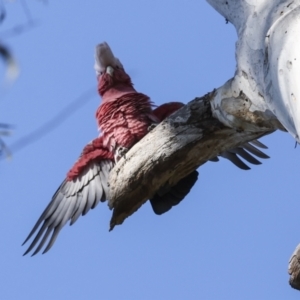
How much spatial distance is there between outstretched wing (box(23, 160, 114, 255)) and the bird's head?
75 cm

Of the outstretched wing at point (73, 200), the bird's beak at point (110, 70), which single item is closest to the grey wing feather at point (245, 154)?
the outstretched wing at point (73, 200)

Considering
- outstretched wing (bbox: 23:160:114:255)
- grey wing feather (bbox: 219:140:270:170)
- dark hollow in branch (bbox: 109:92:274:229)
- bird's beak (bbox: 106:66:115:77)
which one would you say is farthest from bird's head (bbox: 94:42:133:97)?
dark hollow in branch (bbox: 109:92:274:229)

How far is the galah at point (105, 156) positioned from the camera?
5195 mm

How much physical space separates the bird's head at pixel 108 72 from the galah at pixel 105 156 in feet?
0.28

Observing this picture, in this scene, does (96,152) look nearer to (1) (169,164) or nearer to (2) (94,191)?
(2) (94,191)

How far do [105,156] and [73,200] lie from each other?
1.45 ft

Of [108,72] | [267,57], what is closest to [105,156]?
[108,72]

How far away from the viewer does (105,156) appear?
5352 mm

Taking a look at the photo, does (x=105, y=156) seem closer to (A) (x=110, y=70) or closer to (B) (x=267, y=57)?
(A) (x=110, y=70)

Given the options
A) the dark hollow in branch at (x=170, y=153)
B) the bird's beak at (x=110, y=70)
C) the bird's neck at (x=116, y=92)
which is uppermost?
the bird's beak at (x=110, y=70)

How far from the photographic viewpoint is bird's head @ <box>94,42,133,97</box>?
586 centimetres

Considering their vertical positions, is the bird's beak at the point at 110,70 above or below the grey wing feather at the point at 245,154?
above

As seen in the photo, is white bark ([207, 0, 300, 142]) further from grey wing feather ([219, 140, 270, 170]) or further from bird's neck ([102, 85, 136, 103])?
bird's neck ([102, 85, 136, 103])

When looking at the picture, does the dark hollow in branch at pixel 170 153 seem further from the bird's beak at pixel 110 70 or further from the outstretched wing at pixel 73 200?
the bird's beak at pixel 110 70
